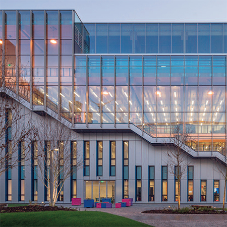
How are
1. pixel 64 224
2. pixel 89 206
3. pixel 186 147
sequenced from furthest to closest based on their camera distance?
Answer: pixel 186 147
pixel 89 206
pixel 64 224

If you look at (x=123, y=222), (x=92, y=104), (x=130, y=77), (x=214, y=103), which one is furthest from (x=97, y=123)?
(x=123, y=222)

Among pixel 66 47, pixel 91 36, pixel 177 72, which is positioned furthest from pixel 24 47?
pixel 177 72

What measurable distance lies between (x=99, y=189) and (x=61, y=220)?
15.0 m

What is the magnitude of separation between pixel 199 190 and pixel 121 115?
1091 centimetres

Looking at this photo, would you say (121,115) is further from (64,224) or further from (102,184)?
(64,224)

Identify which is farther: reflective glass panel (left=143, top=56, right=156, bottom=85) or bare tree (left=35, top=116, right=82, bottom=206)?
reflective glass panel (left=143, top=56, right=156, bottom=85)

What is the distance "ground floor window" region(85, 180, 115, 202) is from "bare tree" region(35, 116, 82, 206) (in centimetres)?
237

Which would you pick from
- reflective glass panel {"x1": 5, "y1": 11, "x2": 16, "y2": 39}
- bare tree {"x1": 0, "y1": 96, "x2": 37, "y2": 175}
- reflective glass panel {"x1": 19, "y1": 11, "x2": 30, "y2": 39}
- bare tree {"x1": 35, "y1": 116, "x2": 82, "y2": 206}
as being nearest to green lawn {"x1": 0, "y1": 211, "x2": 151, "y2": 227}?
bare tree {"x1": 0, "y1": 96, "x2": 37, "y2": 175}

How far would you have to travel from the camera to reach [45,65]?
2986 centimetres

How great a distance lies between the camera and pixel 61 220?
51.0ft

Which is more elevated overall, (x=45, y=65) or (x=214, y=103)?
(x=45, y=65)

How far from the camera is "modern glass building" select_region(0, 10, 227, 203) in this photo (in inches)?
1169

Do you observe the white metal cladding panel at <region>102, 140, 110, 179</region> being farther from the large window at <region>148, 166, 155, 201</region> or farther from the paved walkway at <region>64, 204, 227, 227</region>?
the paved walkway at <region>64, 204, 227, 227</region>

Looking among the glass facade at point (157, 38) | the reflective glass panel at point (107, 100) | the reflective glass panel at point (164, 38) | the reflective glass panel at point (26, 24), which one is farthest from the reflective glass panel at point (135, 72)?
the reflective glass panel at point (26, 24)
